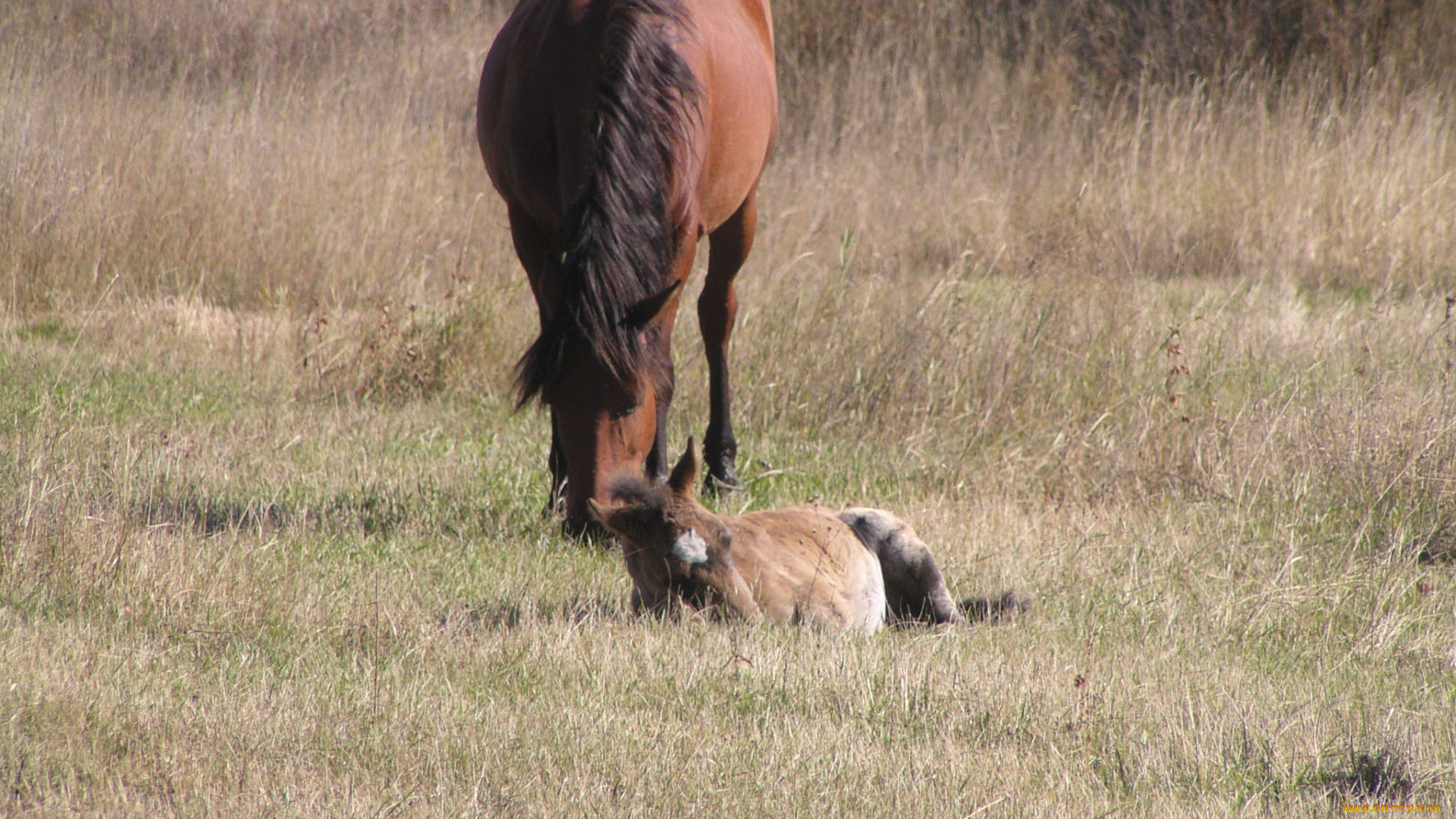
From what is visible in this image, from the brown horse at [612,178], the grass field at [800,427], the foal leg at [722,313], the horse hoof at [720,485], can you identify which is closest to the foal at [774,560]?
the grass field at [800,427]

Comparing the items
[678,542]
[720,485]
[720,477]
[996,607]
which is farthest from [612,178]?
[720,477]

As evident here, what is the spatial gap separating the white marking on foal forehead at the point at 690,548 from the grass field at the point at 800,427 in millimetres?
211

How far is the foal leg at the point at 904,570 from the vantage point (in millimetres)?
4344

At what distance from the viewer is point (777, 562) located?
402 centimetres

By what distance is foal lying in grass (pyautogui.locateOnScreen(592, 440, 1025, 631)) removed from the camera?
3.75 meters

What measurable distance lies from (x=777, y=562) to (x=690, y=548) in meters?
0.41

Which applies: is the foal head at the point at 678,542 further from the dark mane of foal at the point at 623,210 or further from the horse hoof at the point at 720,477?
the horse hoof at the point at 720,477

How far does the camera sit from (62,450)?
5.11 m

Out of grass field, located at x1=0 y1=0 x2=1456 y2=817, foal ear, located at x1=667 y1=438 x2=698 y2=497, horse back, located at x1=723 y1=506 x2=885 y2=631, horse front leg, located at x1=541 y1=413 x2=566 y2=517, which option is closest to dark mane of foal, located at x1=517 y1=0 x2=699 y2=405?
foal ear, located at x1=667 y1=438 x2=698 y2=497

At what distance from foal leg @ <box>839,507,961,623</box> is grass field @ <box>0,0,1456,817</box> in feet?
0.83

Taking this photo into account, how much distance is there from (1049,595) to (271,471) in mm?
3254

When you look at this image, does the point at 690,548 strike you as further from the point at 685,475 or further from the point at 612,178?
the point at 612,178

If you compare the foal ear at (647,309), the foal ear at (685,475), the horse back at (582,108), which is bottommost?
the foal ear at (685,475)

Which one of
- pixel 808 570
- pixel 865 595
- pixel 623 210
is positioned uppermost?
pixel 623 210
